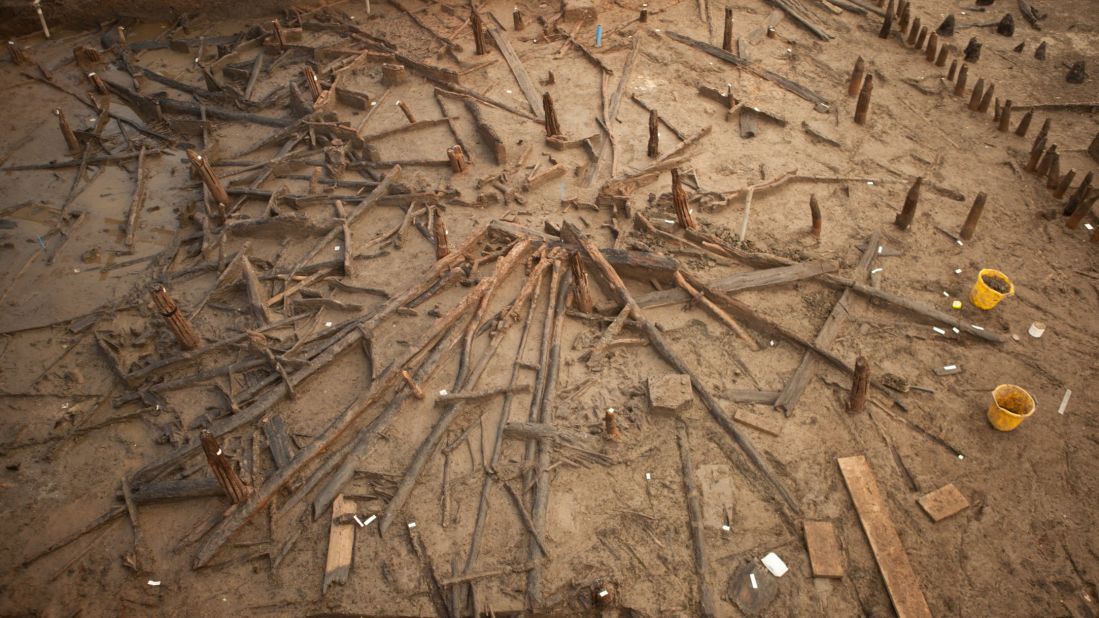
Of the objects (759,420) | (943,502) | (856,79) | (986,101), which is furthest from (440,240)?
(986,101)

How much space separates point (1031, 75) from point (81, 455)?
18.8 metres

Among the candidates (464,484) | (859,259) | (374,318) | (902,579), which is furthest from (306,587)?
(859,259)

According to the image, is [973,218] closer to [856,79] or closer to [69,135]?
[856,79]

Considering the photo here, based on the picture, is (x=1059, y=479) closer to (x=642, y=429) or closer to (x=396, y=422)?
(x=642, y=429)

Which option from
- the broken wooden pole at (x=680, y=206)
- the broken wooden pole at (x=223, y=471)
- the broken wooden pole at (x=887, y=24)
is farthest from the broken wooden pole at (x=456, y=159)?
the broken wooden pole at (x=887, y=24)

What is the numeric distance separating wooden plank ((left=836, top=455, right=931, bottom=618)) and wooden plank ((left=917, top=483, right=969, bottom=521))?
450mm

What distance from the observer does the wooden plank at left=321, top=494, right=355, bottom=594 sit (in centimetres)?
628

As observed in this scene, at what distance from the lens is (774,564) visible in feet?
20.6

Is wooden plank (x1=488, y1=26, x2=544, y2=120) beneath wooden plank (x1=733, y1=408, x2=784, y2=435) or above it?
above

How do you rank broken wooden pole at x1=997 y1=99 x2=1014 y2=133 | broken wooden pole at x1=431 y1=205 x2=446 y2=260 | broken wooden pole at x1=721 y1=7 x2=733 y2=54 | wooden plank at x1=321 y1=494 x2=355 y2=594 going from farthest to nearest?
broken wooden pole at x1=721 y1=7 x2=733 y2=54
broken wooden pole at x1=997 y1=99 x2=1014 y2=133
broken wooden pole at x1=431 y1=205 x2=446 y2=260
wooden plank at x1=321 y1=494 x2=355 y2=594

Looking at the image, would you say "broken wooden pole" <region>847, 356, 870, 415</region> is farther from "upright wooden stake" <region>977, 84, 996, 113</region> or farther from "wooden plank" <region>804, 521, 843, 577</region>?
"upright wooden stake" <region>977, 84, 996, 113</region>

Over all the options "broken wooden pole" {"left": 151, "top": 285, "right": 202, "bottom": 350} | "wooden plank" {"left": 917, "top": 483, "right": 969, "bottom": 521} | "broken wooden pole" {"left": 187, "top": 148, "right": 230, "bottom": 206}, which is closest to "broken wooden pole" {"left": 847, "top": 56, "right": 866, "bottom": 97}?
"wooden plank" {"left": 917, "top": 483, "right": 969, "bottom": 521}

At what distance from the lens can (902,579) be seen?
20.1 ft

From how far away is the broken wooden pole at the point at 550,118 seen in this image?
1209 cm
